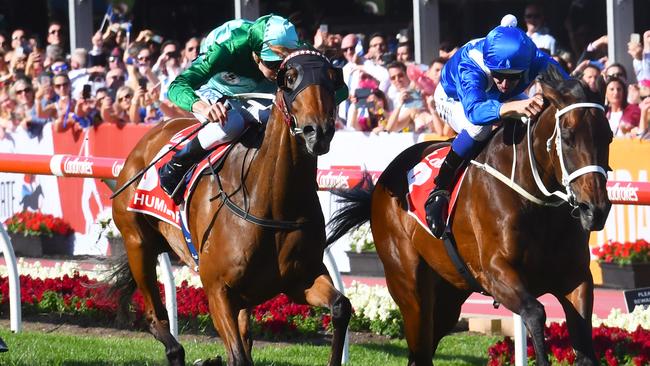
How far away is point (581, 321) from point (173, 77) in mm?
8437

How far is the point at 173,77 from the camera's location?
44.3 feet

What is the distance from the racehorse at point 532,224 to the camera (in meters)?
5.42

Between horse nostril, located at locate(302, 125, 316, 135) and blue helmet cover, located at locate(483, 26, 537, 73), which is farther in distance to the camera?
blue helmet cover, located at locate(483, 26, 537, 73)

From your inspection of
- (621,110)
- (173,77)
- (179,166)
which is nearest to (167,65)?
(173,77)

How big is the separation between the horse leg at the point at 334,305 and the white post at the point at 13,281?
311 cm

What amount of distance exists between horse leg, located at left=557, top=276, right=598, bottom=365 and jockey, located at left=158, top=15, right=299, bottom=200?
1.64 meters

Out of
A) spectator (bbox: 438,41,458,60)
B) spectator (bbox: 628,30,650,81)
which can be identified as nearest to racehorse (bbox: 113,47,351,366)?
spectator (bbox: 628,30,650,81)

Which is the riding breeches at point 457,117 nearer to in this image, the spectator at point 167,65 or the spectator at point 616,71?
the spectator at point 616,71

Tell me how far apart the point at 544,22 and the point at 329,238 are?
19.4 ft

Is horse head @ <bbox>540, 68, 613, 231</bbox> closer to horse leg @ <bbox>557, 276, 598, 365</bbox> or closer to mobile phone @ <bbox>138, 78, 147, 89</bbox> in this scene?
horse leg @ <bbox>557, 276, 598, 365</bbox>

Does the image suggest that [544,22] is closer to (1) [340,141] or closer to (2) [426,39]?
(2) [426,39]

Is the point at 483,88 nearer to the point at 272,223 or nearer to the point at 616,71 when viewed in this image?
the point at 272,223

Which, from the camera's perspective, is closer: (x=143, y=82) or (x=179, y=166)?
(x=179, y=166)

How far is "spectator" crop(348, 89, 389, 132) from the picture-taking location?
38.2ft
